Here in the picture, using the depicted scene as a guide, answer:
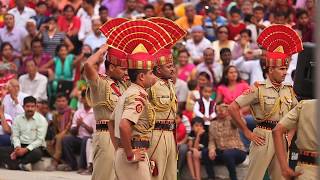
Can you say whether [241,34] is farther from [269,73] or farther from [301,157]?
[301,157]

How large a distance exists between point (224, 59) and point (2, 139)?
416 cm

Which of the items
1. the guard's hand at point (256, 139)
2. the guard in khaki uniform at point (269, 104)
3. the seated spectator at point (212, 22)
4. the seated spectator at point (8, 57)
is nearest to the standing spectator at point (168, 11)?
the seated spectator at point (212, 22)

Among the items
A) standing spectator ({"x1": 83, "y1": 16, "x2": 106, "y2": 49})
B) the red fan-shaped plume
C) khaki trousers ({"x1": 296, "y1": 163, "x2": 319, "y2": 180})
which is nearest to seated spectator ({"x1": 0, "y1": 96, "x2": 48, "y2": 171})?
standing spectator ({"x1": 83, "y1": 16, "x2": 106, "y2": 49})

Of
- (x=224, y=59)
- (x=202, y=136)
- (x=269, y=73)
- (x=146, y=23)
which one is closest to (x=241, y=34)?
→ (x=224, y=59)

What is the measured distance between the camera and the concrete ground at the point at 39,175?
1661cm

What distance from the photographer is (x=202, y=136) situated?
16781 millimetres

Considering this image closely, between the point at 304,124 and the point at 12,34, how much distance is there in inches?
491

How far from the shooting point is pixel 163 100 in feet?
41.7

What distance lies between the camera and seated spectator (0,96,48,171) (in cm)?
1746

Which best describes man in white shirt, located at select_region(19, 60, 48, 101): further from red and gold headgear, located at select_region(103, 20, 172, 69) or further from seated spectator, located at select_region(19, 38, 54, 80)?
red and gold headgear, located at select_region(103, 20, 172, 69)

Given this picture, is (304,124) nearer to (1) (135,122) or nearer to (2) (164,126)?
(1) (135,122)

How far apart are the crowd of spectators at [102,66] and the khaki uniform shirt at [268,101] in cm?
360

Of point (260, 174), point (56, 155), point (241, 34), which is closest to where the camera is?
point (260, 174)

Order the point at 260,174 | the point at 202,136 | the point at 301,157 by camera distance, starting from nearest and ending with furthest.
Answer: the point at 301,157 < the point at 260,174 < the point at 202,136
